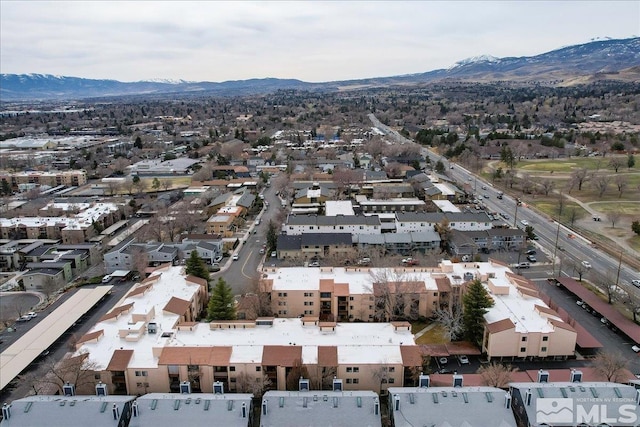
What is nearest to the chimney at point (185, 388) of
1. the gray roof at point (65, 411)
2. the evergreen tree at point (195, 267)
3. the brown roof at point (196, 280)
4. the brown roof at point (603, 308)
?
the gray roof at point (65, 411)

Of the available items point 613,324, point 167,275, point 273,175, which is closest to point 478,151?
point 273,175

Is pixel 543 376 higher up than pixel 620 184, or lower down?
lower down

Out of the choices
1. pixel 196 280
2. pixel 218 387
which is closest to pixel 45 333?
pixel 196 280

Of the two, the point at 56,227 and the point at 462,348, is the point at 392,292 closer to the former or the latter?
the point at 462,348

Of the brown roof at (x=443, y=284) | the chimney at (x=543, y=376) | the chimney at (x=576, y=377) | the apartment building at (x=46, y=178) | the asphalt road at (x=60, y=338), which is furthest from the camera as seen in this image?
the apartment building at (x=46, y=178)

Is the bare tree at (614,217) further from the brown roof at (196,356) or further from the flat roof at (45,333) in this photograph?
the flat roof at (45,333)

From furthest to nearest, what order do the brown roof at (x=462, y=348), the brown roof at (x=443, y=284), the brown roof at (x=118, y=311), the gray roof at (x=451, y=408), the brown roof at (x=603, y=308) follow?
the brown roof at (x=443, y=284)
the brown roof at (x=603, y=308)
the brown roof at (x=118, y=311)
the brown roof at (x=462, y=348)
the gray roof at (x=451, y=408)

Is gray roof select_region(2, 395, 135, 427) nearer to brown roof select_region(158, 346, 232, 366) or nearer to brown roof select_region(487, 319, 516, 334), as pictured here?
brown roof select_region(158, 346, 232, 366)
